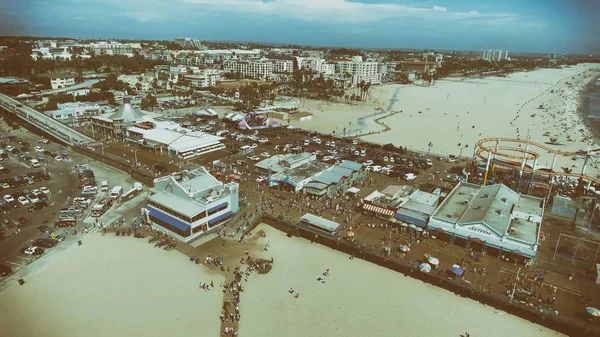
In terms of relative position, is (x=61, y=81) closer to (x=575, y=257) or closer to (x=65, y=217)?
(x=65, y=217)

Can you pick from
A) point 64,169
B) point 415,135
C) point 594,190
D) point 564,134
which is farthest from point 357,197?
point 564,134

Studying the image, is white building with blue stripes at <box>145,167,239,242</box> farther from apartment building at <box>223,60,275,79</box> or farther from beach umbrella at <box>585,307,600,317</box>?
apartment building at <box>223,60,275,79</box>

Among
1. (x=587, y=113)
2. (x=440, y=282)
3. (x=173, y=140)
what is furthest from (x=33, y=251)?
(x=587, y=113)

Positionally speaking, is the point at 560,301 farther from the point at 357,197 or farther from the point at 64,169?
the point at 64,169

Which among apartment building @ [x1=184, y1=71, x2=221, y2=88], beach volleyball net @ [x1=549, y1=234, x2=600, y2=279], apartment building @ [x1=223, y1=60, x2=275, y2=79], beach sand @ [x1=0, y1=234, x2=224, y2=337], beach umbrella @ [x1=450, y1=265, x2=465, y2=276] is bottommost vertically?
beach sand @ [x1=0, y1=234, x2=224, y2=337]

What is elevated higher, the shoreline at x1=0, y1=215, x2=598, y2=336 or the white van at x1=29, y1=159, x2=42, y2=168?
the white van at x1=29, y1=159, x2=42, y2=168

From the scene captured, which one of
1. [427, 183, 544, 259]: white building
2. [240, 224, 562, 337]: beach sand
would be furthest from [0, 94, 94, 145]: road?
[427, 183, 544, 259]: white building

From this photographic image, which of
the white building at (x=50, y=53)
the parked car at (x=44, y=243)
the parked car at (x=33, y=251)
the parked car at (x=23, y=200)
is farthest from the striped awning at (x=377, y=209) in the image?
the white building at (x=50, y=53)
